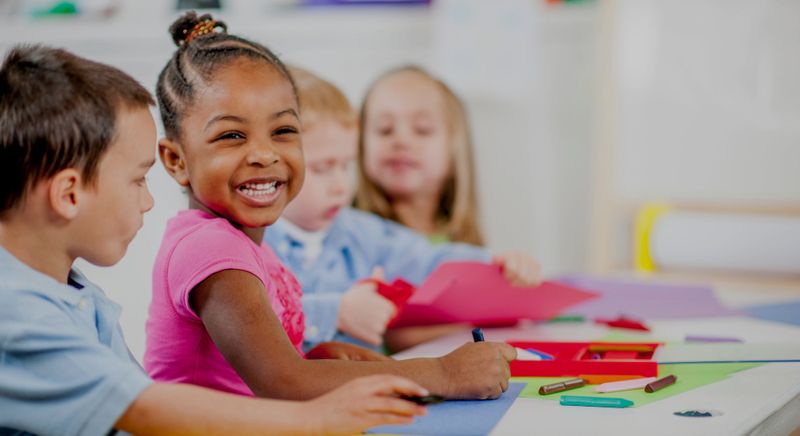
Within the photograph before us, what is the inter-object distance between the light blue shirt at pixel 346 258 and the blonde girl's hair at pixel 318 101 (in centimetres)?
17

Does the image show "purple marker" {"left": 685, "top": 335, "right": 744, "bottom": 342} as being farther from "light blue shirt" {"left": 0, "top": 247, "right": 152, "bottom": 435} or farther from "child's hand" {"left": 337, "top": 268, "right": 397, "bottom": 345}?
"light blue shirt" {"left": 0, "top": 247, "right": 152, "bottom": 435}

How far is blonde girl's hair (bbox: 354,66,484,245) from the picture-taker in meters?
2.16

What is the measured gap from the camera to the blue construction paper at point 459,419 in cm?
85

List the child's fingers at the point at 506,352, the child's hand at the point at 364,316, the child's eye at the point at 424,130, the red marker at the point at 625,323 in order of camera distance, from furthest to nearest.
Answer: the child's eye at the point at 424,130 → the red marker at the point at 625,323 → the child's hand at the point at 364,316 → the child's fingers at the point at 506,352

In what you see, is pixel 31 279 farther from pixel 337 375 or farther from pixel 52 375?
pixel 337 375

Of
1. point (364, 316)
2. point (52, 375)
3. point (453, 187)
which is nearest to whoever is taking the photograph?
point (52, 375)

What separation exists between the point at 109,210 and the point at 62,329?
111 millimetres

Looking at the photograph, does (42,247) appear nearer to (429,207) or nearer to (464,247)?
(464,247)

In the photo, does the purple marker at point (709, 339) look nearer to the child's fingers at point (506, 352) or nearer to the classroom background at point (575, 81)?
the child's fingers at point (506, 352)

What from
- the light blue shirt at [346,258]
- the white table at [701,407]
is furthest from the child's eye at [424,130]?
the white table at [701,407]

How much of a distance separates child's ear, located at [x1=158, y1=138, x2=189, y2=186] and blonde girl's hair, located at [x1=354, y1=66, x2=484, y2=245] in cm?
112

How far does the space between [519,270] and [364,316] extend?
272mm

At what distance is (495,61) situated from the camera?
262 cm

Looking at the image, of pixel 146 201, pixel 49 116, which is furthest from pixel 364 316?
pixel 49 116
